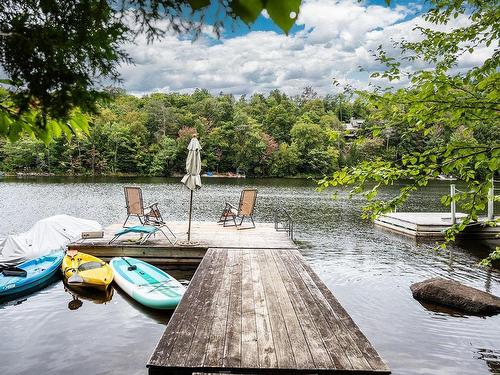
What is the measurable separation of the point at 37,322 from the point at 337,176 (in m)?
6.38

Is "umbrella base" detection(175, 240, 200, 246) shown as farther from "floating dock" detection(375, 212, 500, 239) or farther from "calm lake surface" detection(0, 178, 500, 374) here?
"floating dock" detection(375, 212, 500, 239)

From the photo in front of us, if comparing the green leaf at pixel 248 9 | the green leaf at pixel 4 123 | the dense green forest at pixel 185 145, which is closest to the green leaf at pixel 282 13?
the green leaf at pixel 248 9

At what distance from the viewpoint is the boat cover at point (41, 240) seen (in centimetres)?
1031

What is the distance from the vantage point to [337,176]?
4297 mm

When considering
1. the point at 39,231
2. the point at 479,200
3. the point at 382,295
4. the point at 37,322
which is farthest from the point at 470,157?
the point at 39,231

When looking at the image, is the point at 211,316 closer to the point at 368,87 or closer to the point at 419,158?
the point at 419,158

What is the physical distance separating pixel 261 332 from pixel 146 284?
4664 millimetres

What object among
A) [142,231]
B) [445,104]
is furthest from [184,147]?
[445,104]

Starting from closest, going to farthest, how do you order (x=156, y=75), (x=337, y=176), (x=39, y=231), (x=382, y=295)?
(x=156, y=75) < (x=337, y=176) < (x=382, y=295) < (x=39, y=231)

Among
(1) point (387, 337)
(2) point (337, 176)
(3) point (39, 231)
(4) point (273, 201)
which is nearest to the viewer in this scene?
(2) point (337, 176)

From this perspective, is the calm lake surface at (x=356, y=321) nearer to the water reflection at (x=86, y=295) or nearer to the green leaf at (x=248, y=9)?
the water reflection at (x=86, y=295)

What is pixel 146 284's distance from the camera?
839 centimetres

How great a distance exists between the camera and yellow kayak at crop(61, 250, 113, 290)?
342 inches

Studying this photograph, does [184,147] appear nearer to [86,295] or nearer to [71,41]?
[86,295]
